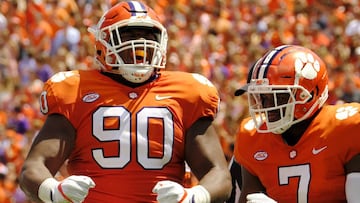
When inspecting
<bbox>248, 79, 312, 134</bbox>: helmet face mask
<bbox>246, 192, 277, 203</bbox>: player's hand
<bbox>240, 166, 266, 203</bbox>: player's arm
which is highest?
<bbox>248, 79, 312, 134</bbox>: helmet face mask

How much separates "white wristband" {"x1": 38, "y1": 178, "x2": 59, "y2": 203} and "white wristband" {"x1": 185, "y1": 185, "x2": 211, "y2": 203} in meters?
0.55

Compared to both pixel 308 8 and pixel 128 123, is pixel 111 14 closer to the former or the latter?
pixel 128 123

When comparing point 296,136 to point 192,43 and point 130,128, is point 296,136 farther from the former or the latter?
point 192,43

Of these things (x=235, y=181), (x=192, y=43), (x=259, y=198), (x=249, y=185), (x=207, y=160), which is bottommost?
(x=192, y=43)

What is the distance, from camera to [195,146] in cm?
454

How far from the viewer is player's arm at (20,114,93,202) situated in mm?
4301

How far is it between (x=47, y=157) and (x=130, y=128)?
38 centimetres

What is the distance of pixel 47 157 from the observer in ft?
14.8

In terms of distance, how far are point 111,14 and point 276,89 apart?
0.83m

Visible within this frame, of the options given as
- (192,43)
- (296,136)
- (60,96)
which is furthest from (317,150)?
(192,43)

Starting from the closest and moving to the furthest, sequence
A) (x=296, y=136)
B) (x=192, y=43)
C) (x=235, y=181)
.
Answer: (x=296, y=136), (x=235, y=181), (x=192, y=43)

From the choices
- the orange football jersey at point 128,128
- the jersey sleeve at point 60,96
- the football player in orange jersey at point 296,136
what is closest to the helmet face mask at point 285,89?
the football player in orange jersey at point 296,136

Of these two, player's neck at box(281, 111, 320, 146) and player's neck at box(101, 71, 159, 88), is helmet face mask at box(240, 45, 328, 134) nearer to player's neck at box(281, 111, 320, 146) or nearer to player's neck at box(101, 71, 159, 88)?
player's neck at box(281, 111, 320, 146)

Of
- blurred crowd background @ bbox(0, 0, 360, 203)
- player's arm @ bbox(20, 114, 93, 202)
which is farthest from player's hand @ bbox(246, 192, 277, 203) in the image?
blurred crowd background @ bbox(0, 0, 360, 203)
